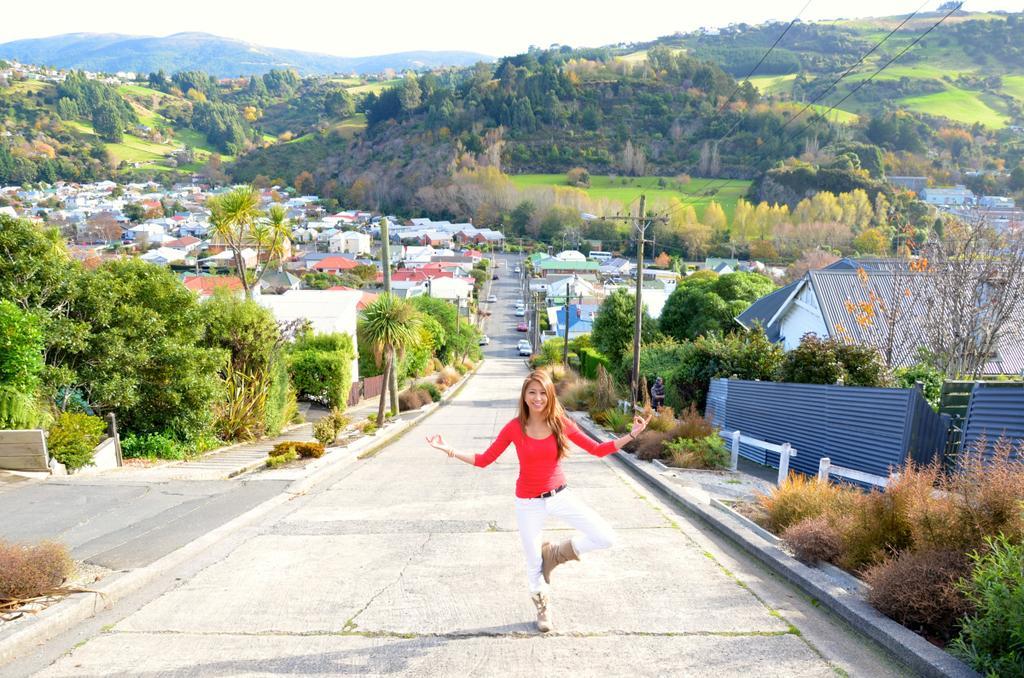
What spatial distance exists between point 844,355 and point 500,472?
6.46 metres

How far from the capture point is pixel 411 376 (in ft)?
141

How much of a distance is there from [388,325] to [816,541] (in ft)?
58.1

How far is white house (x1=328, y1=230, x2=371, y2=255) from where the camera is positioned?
131625mm

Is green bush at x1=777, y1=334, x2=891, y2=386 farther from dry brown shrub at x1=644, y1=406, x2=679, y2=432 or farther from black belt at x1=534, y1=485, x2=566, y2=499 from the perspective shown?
black belt at x1=534, y1=485, x2=566, y2=499

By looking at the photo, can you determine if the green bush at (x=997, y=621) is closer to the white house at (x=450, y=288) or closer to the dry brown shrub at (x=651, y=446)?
the dry brown shrub at (x=651, y=446)

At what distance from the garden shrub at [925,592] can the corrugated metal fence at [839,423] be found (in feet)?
15.8

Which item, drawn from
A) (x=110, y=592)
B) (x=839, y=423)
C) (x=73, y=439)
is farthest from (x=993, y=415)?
(x=73, y=439)

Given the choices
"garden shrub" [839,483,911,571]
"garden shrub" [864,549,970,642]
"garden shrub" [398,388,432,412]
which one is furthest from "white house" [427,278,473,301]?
"garden shrub" [864,549,970,642]

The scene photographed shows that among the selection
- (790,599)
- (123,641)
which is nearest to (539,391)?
(790,599)

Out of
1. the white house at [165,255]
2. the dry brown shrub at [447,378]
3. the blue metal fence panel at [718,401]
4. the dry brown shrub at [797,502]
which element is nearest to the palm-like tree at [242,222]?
the blue metal fence panel at [718,401]

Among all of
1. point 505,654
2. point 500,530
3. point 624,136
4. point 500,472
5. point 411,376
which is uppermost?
point 624,136

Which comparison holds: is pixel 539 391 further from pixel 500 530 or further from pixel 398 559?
pixel 500 530

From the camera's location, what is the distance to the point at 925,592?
14.6 feet

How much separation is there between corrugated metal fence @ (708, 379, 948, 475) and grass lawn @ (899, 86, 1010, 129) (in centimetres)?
17729
